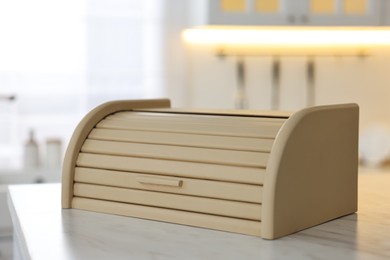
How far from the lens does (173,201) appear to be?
1.11 metres

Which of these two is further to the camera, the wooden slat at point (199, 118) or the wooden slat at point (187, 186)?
the wooden slat at point (199, 118)

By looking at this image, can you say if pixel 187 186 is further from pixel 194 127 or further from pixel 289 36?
pixel 289 36

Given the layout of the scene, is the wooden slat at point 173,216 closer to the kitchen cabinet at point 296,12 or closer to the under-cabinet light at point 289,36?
the kitchen cabinet at point 296,12

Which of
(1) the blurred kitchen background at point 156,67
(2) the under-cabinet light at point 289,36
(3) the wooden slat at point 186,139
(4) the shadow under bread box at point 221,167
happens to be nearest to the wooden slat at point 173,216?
(4) the shadow under bread box at point 221,167

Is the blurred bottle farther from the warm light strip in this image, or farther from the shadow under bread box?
the shadow under bread box

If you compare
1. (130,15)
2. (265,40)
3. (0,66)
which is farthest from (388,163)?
(0,66)

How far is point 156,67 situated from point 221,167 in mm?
2540

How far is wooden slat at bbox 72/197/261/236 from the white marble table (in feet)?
0.04

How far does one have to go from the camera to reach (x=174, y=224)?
1.09 meters

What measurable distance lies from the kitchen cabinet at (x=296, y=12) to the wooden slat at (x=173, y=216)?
2238 millimetres

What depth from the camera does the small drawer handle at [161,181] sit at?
3.61 feet

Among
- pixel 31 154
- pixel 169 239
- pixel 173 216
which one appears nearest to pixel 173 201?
pixel 173 216

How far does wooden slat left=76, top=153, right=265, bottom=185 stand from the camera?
3.37ft

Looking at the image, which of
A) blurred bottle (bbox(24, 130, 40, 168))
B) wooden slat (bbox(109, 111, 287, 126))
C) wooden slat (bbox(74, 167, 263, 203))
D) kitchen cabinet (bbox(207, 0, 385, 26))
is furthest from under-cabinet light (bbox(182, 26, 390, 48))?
wooden slat (bbox(74, 167, 263, 203))
